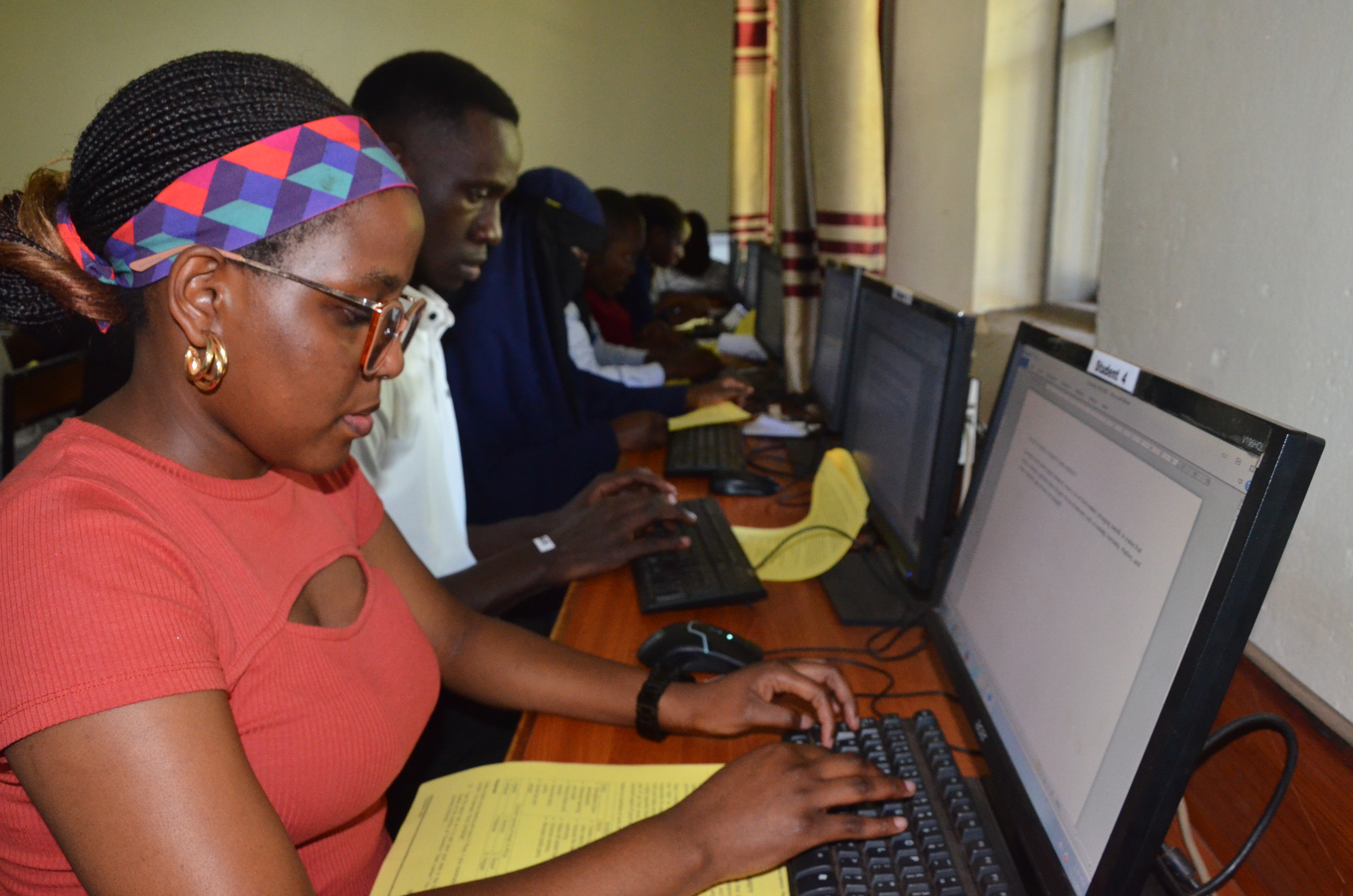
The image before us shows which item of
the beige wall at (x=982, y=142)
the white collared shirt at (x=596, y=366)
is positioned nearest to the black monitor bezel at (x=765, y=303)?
the white collared shirt at (x=596, y=366)

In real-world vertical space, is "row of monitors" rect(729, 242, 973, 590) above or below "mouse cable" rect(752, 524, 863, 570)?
above

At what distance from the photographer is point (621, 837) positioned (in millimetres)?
743

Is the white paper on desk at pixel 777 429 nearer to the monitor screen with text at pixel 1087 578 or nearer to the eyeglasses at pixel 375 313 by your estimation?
the monitor screen with text at pixel 1087 578

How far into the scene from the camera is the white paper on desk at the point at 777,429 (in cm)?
221

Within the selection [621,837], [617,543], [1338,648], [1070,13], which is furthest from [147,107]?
[1070,13]

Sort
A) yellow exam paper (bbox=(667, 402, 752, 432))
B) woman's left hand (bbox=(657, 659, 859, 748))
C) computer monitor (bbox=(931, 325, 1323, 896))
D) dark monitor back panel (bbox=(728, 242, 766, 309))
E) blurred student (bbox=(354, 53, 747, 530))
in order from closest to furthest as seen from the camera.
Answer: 1. computer monitor (bbox=(931, 325, 1323, 896))
2. woman's left hand (bbox=(657, 659, 859, 748))
3. blurred student (bbox=(354, 53, 747, 530))
4. yellow exam paper (bbox=(667, 402, 752, 432))
5. dark monitor back panel (bbox=(728, 242, 766, 309))

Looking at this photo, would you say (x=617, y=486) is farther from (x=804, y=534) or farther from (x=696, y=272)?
(x=696, y=272)

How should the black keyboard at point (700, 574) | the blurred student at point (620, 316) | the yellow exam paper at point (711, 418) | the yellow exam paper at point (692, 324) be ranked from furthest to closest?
the yellow exam paper at point (692, 324), the blurred student at point (620, 316), the yellow exam paper at point (711, 418), the black keyboard at point (700, 574)

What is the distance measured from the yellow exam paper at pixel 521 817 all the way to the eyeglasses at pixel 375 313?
0.43 m

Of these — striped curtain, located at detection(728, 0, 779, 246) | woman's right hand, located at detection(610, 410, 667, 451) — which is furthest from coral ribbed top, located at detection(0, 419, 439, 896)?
striped curtain, located at detection(728, 0, 779, 246)

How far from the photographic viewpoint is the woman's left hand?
922mm

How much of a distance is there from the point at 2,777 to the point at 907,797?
0.69 m

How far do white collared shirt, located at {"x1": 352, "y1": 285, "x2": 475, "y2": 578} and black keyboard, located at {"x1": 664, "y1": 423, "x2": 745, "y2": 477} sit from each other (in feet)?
1.57

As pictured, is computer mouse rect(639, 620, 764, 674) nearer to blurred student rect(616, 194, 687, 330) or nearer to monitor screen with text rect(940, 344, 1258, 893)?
monitor screen with text rect(940, 344, 1258, 893)
